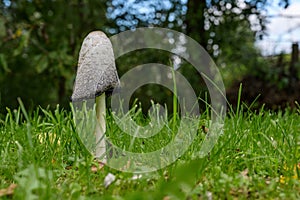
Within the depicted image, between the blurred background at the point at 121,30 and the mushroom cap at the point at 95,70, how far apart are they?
8.13 ft

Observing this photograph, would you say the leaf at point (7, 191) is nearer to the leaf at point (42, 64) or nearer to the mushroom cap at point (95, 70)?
the mushroom cap at point (95, 70)

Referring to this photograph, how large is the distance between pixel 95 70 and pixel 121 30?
3282mm

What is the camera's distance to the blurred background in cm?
440

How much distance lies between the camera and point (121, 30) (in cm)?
477

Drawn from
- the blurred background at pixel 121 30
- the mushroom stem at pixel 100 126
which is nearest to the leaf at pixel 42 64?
the blurred background at pixel 121 30

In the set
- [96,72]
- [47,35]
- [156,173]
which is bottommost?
[156,173]

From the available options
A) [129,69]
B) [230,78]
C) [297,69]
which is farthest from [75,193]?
[230,78]

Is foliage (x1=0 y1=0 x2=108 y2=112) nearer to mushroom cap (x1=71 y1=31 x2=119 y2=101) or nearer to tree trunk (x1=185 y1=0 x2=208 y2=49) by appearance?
tree trunk (x1=185 y1=0 x2=208 y2=49)

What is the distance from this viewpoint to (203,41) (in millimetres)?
4953

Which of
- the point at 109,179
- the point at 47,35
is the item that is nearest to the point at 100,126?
the point at 109,179

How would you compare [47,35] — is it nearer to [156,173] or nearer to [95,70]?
[95,70]

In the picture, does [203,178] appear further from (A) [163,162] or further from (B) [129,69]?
(B) [129,69]

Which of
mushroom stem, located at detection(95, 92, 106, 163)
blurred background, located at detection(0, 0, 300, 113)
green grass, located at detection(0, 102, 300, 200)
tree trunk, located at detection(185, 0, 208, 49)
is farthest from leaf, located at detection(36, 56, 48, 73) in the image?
mushroom stem, located at detection(95, 92, 106, 163)

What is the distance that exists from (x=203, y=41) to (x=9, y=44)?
7.82 ft
